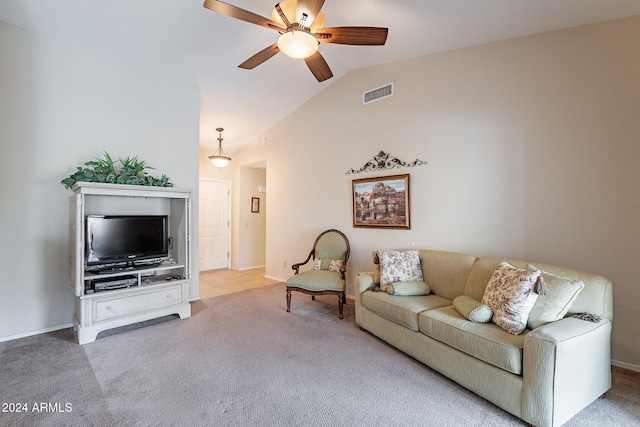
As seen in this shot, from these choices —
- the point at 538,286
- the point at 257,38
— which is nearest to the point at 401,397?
the point at 538,286

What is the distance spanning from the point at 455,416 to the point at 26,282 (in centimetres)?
417

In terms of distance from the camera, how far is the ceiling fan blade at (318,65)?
2.64 metres

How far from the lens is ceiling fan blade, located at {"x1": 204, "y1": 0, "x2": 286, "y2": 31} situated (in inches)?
81.0

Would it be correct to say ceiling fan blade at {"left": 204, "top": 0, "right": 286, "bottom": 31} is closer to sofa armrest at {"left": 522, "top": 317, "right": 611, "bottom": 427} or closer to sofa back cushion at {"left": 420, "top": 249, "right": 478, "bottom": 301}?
sofa back cushion at {"left": 420, "top": 249, "right": 478, "bottom": 301}

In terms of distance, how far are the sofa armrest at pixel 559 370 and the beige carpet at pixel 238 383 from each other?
0.55 feet

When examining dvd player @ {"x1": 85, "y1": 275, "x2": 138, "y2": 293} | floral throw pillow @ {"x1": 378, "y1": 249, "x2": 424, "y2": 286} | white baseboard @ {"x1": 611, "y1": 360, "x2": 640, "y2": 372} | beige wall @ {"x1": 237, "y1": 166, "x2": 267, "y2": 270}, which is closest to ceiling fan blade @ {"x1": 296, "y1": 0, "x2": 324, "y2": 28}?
floral throw pillow @ {"x1": 378, "y1": 249, "x2": 424, "y2": 286}

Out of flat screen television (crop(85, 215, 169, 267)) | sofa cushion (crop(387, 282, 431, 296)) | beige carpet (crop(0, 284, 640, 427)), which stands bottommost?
beige carpet (crop(0, 284, 640, 427))

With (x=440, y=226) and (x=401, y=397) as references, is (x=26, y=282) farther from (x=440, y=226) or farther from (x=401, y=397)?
(x=440, y=226)

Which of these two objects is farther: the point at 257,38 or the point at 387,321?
the point at 257,38

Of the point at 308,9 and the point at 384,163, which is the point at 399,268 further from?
the point at 308,9

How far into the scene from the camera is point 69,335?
3.09 m

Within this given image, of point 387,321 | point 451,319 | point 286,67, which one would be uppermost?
point 286,67

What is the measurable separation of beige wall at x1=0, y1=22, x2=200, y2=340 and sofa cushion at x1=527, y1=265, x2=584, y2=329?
4.50 metres

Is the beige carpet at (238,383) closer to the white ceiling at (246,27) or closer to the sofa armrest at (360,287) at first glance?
the sofa armrest at (360,287)
